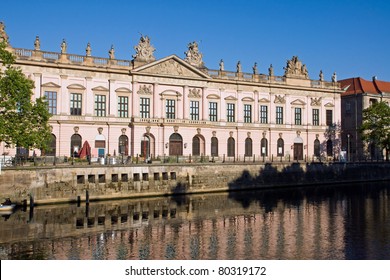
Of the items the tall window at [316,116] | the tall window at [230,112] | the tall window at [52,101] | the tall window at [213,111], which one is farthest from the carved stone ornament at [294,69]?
the tall window at [52,101]

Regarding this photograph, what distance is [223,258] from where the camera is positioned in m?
25.9

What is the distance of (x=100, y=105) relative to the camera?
61.2 meters

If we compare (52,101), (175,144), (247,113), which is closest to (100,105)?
(52,101)

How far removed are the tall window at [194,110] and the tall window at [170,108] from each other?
9.10 feet

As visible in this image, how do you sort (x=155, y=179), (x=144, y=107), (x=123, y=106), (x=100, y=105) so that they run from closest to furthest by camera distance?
(x=155, y=179) < (x=100, y=105) < (x=123, y=106) < (x=144, y=107)

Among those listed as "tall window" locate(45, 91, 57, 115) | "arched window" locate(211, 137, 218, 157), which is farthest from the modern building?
"tall window" locate(45, 91, 57, 115)

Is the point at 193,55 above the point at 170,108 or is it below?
above

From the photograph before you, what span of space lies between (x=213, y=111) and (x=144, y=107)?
35.4 feet

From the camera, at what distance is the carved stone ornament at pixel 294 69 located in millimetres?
76000

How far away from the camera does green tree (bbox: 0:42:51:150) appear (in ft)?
140

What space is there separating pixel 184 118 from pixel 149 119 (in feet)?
17.4

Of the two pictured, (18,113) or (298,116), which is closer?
(18,113)

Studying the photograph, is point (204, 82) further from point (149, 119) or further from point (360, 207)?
point (360, 207)

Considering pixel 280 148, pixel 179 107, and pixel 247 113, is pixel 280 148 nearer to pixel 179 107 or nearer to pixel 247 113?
pixel 247 113
